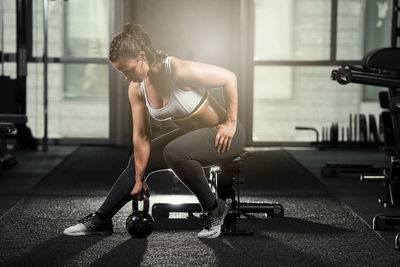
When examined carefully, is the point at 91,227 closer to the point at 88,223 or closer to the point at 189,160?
the point at 88,223

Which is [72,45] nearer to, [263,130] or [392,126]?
[263,130]

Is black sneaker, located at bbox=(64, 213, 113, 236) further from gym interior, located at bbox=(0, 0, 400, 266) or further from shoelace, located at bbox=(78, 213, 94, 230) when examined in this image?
gym interior, located at bbox=(0, 0, 400, 266)

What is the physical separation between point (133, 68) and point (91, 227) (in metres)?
0.86

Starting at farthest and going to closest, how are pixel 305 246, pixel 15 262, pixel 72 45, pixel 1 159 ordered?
pixel 72 45, pixel 1 159, pixel 305 246, pixel 15 262

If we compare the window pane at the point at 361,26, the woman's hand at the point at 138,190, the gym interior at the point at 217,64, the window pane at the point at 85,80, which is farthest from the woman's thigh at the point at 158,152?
the window pane at the point at 361,26

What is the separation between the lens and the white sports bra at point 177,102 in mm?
3338

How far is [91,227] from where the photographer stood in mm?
3578

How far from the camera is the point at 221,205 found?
3.56 metres

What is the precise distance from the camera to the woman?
131 inches

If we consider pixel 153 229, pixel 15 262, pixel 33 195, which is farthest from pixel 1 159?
pixel 15 262

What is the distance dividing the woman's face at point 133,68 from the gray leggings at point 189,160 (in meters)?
0.36

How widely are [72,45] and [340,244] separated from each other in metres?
5.30

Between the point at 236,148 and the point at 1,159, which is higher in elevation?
the point at 236,148

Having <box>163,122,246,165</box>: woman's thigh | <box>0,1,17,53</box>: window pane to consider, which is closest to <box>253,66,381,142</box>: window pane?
<box>0,1,17,53</box>: window pane
